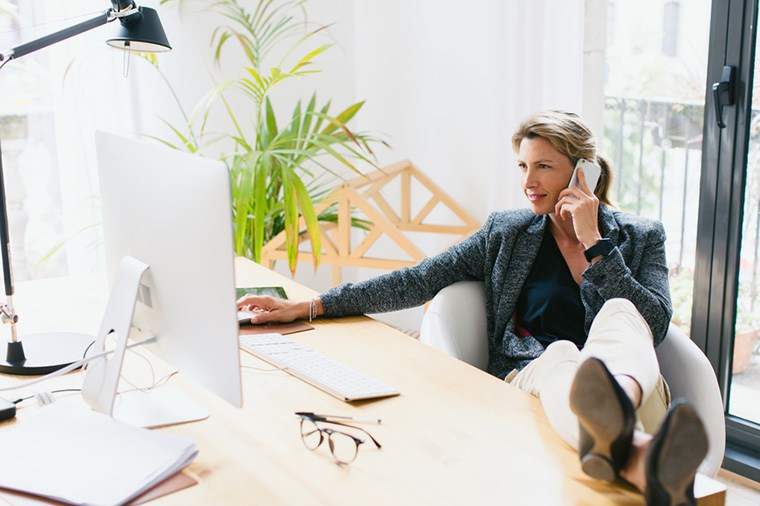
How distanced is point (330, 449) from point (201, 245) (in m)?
0.34

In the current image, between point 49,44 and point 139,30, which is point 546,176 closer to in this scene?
point 139,30

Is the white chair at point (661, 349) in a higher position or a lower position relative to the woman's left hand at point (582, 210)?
lower

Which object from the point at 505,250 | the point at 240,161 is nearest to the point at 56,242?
the point at 240,161

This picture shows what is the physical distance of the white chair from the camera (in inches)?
64.1

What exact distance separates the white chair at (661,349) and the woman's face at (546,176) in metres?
0.25

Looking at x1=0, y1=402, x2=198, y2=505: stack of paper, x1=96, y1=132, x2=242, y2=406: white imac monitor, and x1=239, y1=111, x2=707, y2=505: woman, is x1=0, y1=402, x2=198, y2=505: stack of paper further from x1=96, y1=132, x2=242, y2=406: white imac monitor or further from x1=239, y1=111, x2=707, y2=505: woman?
x1=239, y1=111, x2=707, y2=505: woman

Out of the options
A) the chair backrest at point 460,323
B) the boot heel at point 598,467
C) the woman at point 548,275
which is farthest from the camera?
the chair backrest at point 460,323

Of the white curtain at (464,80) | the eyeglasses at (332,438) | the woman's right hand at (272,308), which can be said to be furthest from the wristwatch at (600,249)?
the white curtain at (464,80)

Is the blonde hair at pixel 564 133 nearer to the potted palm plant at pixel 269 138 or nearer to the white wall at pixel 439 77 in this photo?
the white wall at pixel 439 77

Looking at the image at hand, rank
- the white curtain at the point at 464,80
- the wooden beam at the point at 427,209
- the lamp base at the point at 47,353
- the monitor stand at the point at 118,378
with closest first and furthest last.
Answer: the monitor stand at the point at 118,378, the lamp base at the point at 47,353, the white curtain at the point at 464,80, the wooden beam at the point at 427,209

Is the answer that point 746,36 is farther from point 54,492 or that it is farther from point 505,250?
point 54,492

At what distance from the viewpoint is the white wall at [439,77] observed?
2799 millimetres

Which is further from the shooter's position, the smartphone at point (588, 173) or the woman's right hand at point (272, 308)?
the smartphone at point (588, 173)

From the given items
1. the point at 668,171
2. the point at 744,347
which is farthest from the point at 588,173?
the point at 744,347
